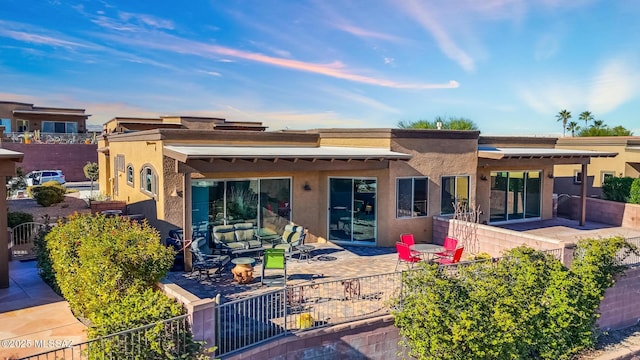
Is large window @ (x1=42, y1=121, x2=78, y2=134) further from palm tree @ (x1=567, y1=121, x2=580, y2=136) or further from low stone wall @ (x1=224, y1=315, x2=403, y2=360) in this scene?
palm tree @ (x1=567, y1=121, x2=580, y2=136)

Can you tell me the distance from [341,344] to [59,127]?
45301 millimetres

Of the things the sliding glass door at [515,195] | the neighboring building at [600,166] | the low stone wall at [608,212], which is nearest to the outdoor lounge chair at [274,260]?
the sliding glass door at [515,195]

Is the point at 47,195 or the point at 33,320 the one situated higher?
the point at 47,195

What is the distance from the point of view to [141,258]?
24.9 feet

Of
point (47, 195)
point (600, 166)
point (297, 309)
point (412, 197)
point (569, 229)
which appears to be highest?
point (600, 166)

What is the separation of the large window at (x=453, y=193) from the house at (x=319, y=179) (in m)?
0.04

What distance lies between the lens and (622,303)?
1325 cm

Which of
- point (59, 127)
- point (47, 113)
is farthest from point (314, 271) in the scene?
point (59, 127)

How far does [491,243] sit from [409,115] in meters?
37.5

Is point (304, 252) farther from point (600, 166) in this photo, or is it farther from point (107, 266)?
point (600, 166)

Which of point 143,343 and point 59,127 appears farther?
point 59,127

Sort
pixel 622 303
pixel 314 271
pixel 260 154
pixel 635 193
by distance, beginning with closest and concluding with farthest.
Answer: pixel 314 271, pixel 260 154, pixel 622 303, pixel 635 193

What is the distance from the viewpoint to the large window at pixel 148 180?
45.9 feet

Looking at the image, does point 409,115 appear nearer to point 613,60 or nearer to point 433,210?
point 613,60
